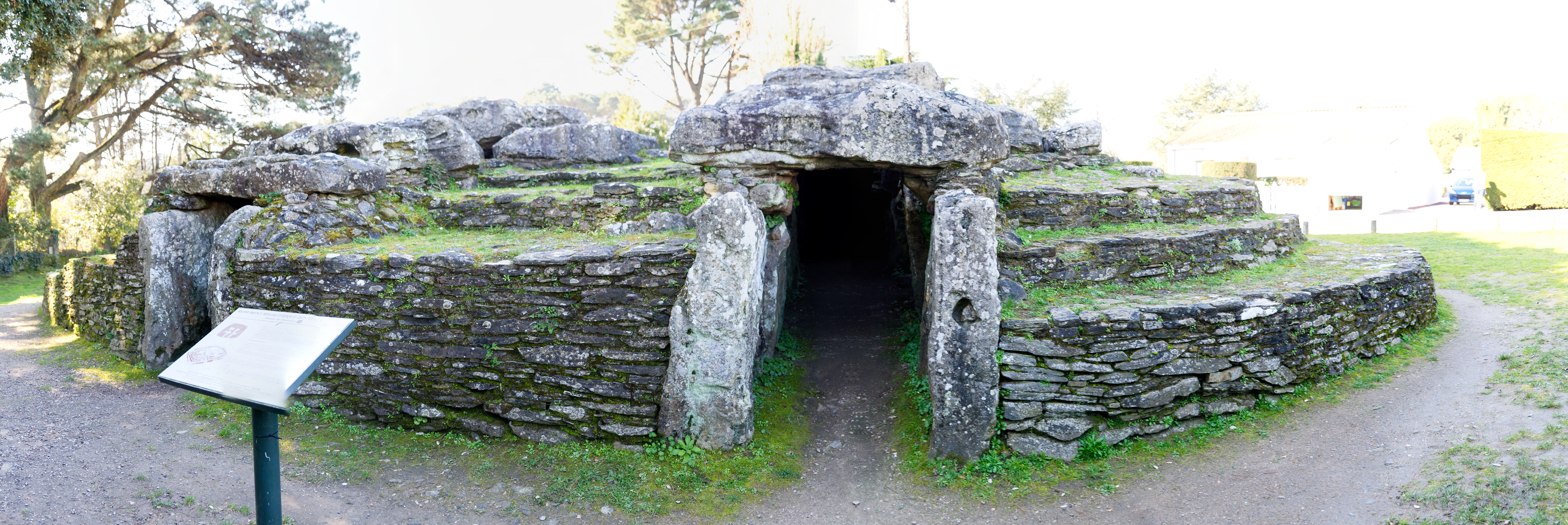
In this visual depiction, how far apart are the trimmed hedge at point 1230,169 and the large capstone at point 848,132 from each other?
61.0ft

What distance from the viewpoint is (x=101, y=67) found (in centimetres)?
1617

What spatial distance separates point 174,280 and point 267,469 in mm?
6152

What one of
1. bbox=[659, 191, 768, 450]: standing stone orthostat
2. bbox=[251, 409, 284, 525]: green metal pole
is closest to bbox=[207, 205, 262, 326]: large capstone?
bbox=[251, 409, 284, 525]: green metal pole

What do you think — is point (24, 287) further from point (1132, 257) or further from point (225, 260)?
point (1132, 257)

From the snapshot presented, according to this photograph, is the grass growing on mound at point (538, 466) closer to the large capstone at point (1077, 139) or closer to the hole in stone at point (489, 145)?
the large capstone at point (1077, 139)

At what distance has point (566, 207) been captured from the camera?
7.86m

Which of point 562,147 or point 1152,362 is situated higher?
point 562,147

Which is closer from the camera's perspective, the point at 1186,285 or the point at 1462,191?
the point at 1186,285

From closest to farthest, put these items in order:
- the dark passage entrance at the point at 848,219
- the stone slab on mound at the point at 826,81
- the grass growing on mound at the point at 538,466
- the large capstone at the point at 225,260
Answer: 1. the grass growing on mound at the point at 538,466
2. the large capstone at the point at 225,260
3. the stone slab on mound at the point at 826,81
4. the dark passage entrance at the point at 848,219

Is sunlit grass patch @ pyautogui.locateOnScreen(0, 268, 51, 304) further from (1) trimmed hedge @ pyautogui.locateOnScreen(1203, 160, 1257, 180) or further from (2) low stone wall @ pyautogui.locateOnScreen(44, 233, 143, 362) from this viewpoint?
(1) trimmed hedge @ pyautogui.locateOnScreen(1203, 160, 1257, 180)

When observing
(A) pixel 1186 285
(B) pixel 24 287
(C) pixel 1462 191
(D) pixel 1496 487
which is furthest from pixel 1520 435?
(C) pixel 1462 191

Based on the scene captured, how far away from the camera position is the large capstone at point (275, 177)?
7.64m

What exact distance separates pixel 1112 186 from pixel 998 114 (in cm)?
233

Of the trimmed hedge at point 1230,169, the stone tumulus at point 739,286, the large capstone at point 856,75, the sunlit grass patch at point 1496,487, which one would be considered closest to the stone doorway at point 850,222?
the large capstone at point 856,75
